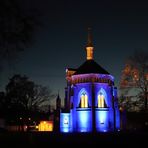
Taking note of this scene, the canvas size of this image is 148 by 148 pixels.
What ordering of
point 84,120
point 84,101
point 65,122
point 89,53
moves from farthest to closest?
point 89,53 < point 65,122 < point 84,101 < point 84,120

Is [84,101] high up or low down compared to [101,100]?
down

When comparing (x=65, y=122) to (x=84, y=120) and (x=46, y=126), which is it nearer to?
(x=84, y=120)

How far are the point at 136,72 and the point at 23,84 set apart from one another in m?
40.7

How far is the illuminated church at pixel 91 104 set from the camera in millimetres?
70000

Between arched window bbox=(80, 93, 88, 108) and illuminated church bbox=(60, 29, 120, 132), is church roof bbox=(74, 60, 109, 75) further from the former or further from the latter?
arched window bbox=(80, 93, 88, 108)

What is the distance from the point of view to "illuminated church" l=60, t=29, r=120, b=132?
70000mm

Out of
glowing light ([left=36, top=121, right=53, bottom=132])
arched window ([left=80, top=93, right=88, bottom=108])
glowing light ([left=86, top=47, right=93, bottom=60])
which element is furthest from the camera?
glowing light ([left=86, top=47, right=93, bottom=60])

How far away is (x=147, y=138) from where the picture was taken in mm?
33188

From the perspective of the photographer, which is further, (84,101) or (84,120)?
(84,101)

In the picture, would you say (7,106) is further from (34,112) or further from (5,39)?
(5,39)

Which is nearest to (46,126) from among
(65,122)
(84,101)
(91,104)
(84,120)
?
(65,122)

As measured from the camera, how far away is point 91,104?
70.4 m

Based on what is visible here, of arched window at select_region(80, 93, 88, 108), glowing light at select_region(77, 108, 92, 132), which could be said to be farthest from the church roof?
glowing light at select_region(77, 108, 92, 132)

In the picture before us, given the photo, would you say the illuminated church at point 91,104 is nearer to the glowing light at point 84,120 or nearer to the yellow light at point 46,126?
the glowing light at point 84,120
